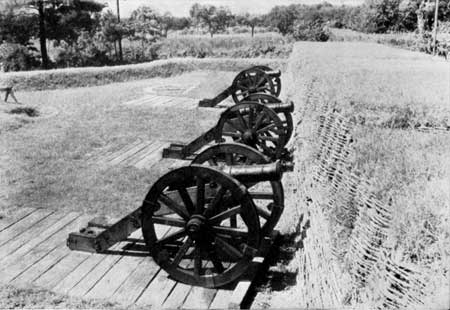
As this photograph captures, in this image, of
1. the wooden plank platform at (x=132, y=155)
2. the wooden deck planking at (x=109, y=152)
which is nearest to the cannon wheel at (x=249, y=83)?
the wooden plank platform at (x=132, y=155)

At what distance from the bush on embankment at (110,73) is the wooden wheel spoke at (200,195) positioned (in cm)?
1647

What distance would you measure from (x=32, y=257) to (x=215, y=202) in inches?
96.7

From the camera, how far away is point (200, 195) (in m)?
4.55

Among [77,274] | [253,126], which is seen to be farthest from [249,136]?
[77,274]

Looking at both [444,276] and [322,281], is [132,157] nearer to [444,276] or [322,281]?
[322,281]

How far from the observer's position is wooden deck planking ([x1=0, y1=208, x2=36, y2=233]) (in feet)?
21.0

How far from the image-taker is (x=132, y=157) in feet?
32.3

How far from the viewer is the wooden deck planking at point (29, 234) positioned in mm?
5648

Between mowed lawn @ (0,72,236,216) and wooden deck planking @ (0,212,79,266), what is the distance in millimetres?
378

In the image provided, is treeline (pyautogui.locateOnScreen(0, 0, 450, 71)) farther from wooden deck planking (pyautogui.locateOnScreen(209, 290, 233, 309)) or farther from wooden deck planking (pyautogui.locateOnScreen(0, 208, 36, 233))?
wooden deck planking (pyautogui.locateOnScreen(209, 290, 233, 309))

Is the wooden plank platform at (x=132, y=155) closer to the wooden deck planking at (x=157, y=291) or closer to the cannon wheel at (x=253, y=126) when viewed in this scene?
the cannon wheel at (x=253, y=126)

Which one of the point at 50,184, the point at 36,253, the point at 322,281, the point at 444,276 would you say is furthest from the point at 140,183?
the point at 444,276

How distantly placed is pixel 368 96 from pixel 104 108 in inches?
432

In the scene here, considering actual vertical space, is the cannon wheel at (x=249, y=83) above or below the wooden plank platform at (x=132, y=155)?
above
